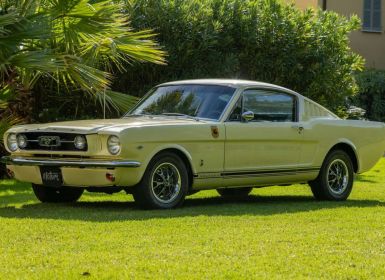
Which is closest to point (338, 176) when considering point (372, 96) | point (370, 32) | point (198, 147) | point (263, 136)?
point (263, 136)

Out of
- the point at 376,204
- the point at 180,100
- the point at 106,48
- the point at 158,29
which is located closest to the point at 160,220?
the point at 180,100

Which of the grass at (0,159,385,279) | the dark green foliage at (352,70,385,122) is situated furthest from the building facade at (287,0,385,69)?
the grass at (0,159,385,279)

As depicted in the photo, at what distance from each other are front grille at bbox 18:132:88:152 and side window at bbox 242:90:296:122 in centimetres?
218

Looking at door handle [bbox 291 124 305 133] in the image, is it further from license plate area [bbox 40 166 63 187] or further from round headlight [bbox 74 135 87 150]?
license plate area [bbox 40 166 63 187]

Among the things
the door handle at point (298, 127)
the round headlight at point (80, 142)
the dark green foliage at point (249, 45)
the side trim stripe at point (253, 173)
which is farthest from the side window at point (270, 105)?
the dark green foliage at point (249, 45)

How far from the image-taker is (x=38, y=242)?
27.5 ft

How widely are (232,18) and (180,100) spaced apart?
6352 mm

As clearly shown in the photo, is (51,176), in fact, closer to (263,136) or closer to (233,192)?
(263,136)

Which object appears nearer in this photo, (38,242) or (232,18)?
(38,242)

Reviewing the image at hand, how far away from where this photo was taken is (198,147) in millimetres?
11305

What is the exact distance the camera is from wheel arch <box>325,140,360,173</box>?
1310 centimetres

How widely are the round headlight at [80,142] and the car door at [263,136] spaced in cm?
172

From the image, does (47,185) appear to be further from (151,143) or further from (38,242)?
(38,242)

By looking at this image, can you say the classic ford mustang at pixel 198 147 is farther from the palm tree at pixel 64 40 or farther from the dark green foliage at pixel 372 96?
the dark green foliage at pixel 372 96
